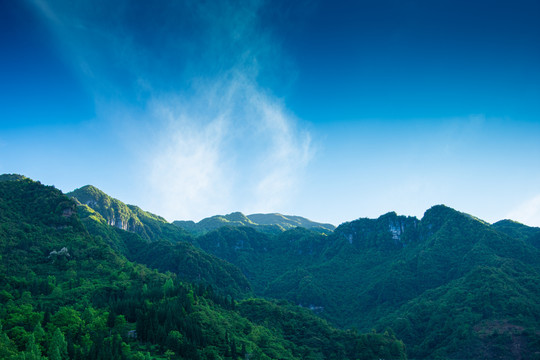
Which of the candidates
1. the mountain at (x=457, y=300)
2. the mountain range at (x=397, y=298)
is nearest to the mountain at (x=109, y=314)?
the mountain range at (x=397, y=298)

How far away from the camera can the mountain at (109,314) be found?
68.6 metres

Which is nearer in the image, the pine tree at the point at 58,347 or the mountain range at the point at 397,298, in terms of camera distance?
the pine tree at the point at 58,347

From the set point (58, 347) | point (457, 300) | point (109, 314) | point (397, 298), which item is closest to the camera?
point (58, 347)

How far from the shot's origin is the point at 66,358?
6138 centimetres

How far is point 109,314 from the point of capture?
7950 cm

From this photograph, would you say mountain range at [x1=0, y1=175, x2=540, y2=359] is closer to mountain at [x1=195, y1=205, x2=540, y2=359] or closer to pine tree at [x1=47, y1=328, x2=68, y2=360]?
mountain at [x1=195, y1=205, x2=540, y2=359]

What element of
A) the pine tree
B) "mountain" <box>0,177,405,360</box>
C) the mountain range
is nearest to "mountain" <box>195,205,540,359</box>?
the mountain range

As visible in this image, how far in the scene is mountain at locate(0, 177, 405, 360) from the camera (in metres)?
68.6

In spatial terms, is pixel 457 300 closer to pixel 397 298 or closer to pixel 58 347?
pixel 397 298

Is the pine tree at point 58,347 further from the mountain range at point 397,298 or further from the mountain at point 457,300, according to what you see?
the mountain at point 457,300

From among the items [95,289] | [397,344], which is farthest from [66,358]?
[397,344]

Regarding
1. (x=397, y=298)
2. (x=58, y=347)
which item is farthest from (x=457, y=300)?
(x=58, y=347)

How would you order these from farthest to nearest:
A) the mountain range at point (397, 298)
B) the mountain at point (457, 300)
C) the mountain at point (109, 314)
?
1. the mountain at point (457, 300)
2. the mountain range at point (397, 298)
3. the mountain at point (109, 314)

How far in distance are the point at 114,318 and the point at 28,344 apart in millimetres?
18830
